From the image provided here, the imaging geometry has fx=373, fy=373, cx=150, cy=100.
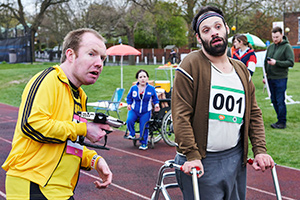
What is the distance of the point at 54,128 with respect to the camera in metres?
1.93

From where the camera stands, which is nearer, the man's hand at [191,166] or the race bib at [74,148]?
the race bib at [74,148]

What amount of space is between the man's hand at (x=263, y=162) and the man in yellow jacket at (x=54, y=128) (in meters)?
1.14

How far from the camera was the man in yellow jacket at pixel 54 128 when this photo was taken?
194 centimetres

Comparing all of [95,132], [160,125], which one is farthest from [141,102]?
[95,132]

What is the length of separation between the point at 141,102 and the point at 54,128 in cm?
572

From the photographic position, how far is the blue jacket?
25.0 feet

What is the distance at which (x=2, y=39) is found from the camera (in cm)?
3123

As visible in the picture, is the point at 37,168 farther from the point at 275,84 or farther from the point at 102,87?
the point at 102,87

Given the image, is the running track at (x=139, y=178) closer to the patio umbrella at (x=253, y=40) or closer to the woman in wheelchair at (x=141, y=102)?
the woman in wheelchair at (x=141, y=102)

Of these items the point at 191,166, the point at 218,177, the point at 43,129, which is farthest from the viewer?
the point at 218,177

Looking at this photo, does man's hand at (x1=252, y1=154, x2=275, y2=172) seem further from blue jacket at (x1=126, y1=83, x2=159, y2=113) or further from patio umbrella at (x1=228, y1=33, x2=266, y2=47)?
patio umbrella at (x1=228, y1=33, x2=266, y2=47)

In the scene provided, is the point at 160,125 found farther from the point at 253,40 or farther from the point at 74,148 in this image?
the point at 253,40

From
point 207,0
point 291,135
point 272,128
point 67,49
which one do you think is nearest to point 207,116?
point 67,49

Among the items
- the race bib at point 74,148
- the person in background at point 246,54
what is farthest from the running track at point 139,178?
the race bib at point 74,148
